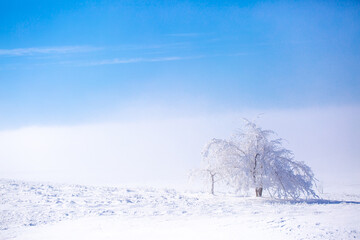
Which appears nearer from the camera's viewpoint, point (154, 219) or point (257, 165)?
point (154, 219)

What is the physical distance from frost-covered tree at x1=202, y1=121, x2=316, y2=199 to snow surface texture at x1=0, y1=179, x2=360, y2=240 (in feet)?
9.36

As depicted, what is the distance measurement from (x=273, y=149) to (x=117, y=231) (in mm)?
18057

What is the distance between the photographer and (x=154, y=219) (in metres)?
16.7

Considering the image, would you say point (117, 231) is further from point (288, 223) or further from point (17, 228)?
point (288, 223)

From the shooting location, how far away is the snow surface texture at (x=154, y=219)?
13180 mm

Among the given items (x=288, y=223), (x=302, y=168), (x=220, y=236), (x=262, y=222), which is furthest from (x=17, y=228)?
(x=302, y=168)

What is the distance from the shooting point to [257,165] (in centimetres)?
2678

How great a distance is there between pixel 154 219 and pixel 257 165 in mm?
13324

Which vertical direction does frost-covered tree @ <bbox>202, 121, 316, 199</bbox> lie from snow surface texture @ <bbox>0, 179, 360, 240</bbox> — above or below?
above

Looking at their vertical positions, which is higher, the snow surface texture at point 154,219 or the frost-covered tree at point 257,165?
the frost-covered tree at point 257,165

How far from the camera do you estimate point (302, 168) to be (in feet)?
88.4

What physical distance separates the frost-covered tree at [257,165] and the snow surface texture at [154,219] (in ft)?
9.36

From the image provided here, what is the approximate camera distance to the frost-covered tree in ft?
84.4

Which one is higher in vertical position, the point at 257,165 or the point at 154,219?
the point at 257,165
